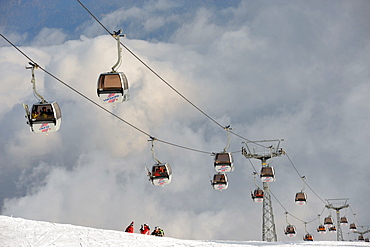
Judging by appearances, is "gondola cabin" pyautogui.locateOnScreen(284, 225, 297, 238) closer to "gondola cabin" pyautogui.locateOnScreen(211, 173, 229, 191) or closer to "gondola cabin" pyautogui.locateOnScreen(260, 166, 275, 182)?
"gondola cabin" pyautogui.locateOnScreen(260, 166, 275, 182)

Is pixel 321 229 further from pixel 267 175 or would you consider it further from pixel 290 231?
pixel 267 175

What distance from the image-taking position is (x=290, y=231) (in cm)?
5716

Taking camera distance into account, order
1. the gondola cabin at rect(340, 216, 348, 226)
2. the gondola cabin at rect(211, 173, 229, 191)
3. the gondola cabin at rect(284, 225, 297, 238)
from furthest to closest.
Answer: the gondola cabin at rect(340, 216, 348, 226), the gondola cabin at rect(284, 225, 297, 238), the gondola cabin at rect(211, 173, 229, 191)

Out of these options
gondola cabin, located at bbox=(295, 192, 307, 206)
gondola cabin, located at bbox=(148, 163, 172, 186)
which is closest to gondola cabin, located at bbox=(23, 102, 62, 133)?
gondola cabin, located at bbox=(148, 163, 172, 186)

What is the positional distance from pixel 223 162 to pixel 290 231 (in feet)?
95.6

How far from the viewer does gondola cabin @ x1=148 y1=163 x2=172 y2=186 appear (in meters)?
26.6

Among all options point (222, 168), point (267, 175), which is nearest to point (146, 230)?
point (222, 168)

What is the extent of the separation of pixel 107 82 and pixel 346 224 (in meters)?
65.6

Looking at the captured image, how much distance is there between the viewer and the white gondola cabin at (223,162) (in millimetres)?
30719

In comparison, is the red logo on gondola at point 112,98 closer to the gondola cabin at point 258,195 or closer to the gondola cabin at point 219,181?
the gondola cabin at point 219,181

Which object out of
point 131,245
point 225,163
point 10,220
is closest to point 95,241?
point 131,245

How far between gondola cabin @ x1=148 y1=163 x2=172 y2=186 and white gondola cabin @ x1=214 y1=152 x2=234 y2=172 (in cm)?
459

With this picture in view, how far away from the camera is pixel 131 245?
65.9 ft

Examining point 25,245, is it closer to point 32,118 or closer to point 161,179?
point 32,118
